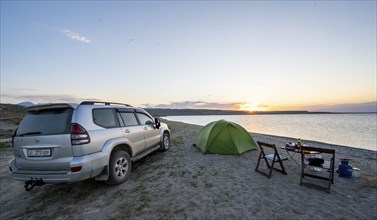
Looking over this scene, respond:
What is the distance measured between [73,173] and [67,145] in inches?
24.0

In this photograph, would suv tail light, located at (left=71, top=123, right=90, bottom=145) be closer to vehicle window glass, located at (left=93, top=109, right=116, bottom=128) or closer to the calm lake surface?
vehicle window glass, located at (left=93, top=109, right=116, bottom=128)

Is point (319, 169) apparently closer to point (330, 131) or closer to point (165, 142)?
point (165, 142)

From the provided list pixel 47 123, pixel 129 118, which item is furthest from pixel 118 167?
pixel 47 123

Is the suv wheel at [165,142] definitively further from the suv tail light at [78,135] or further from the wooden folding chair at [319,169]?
the wooden folding chair at [319,169]

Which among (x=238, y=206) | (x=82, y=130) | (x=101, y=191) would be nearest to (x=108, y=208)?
(x=101, y=191)

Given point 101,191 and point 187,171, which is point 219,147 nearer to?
point 187,171

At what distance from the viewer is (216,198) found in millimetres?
4758

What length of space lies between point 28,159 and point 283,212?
5.77 metres

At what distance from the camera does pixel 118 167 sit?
5.45 metres

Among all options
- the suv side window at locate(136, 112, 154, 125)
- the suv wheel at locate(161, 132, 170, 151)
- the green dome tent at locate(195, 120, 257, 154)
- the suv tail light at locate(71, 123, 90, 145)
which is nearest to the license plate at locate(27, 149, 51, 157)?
the suv tail light at locate(71, 123, 90, 145)

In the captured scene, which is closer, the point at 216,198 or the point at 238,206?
the point at 238,206

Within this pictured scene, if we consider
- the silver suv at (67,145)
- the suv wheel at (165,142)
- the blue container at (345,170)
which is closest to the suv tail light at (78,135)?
the silver suv at (67,145)

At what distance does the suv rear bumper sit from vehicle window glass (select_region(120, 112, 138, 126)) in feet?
5.26

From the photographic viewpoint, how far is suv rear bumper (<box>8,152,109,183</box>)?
414 centimetres
